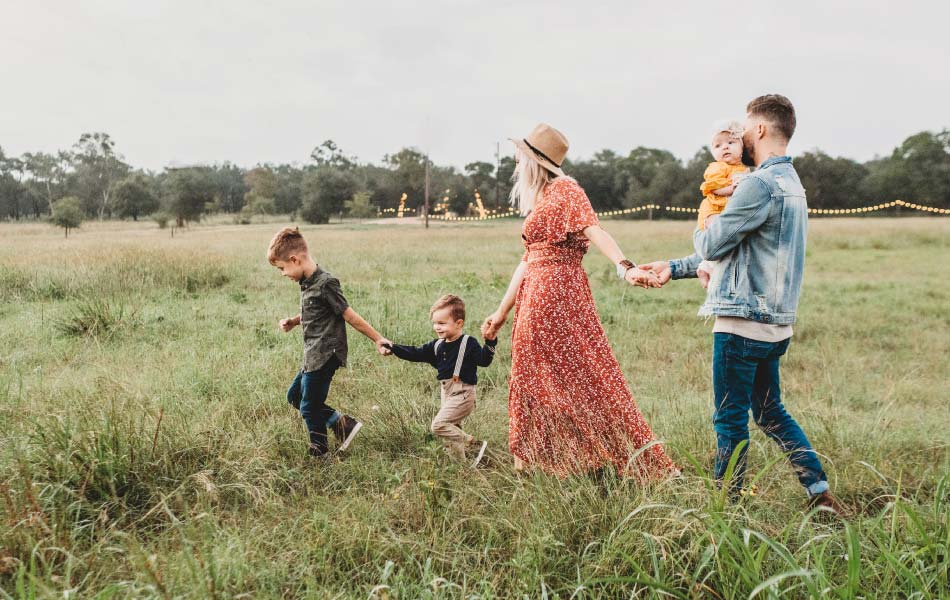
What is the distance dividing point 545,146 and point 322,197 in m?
46.3

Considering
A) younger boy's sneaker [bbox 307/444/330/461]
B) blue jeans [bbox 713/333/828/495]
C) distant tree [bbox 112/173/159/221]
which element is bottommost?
younger boy's sneaker [bbox 307/444/330/461]

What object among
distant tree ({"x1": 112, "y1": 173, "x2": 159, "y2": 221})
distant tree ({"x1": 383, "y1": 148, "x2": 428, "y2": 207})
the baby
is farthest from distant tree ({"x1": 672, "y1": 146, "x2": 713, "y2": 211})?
the baby

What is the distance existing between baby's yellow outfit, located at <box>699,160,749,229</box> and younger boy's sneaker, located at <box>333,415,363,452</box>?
251 cm

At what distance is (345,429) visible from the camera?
391 cm

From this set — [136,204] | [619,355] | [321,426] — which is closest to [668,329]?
[619,355]

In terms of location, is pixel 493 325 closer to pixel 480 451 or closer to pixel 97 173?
pixel 480 451

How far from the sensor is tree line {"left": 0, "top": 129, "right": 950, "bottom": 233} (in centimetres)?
2113

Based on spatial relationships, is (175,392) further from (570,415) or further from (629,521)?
(629,521)

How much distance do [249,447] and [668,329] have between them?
20.5ft

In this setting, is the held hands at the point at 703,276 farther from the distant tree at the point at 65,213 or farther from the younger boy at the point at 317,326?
the distant tree at the point at 65,213

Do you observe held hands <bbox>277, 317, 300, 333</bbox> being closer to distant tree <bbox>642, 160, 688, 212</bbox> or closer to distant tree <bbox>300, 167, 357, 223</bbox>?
distant tree <bbox>300, 167, 357, 223</bbox>

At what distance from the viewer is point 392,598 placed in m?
2.32

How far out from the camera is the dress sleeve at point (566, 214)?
337 cm

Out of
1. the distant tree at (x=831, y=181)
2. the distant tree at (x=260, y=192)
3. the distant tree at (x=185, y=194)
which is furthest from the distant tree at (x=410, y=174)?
the distant tree at (x=831, y=181)
